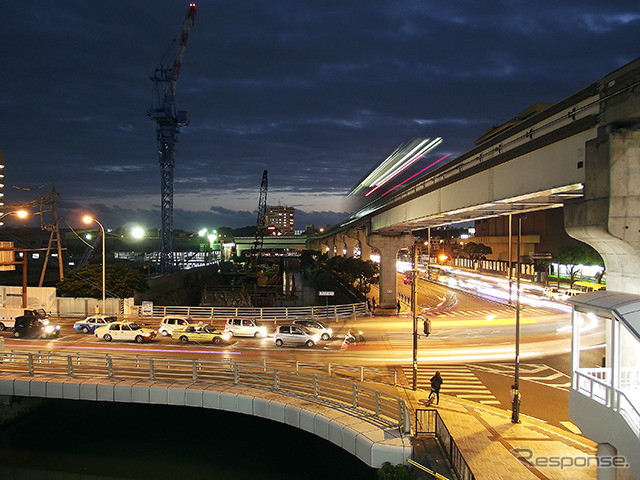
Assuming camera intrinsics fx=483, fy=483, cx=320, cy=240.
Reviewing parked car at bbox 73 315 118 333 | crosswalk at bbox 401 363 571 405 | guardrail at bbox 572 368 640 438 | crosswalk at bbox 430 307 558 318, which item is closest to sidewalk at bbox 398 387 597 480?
crosswalk at bbox 401 363 571 405

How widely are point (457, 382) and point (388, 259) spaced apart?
29.3m

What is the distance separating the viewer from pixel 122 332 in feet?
108

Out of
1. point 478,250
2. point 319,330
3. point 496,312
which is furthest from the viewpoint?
point 478,250

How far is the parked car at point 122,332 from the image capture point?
107 feet

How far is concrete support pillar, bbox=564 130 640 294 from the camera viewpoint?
13.0 m

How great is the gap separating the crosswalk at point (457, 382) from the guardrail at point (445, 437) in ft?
16.0

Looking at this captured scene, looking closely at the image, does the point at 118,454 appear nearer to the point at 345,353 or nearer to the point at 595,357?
the point at 345,353

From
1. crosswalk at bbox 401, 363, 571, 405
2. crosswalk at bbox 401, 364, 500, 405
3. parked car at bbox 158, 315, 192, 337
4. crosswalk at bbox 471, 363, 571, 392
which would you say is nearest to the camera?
crosswalk at bbox 401, 364, 500, 405

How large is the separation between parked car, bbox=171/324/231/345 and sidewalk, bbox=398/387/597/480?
17129 mm

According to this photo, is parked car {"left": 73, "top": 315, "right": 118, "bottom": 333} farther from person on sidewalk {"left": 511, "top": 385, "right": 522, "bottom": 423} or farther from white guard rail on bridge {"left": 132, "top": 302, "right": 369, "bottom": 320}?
person on sidewalk {"left": 511, "top": 385, "right": 522, "bottom": 423}

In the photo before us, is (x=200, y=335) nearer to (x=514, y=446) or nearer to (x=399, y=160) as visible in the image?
(x=514, y=446)

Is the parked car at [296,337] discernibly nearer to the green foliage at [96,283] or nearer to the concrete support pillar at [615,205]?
the green foliage at [96,283]

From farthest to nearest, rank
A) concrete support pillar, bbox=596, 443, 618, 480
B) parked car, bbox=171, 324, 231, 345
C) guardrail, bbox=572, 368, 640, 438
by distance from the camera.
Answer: parked car, bbox=171, 324, 231, 345 → concrete support pillar, bbox=596, 443, 618, 480 → guardrail, bbox=572, 368, 640, 438

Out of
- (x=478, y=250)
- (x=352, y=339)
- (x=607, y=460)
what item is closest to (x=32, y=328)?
(x=352, y=339)
